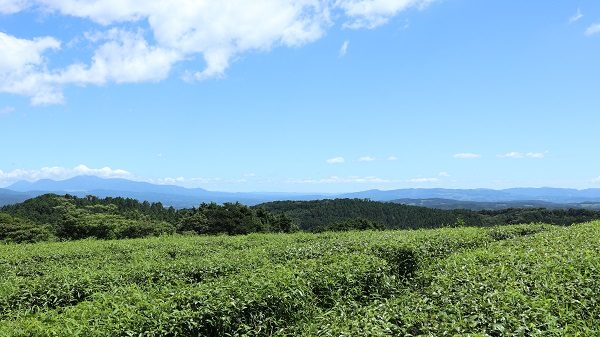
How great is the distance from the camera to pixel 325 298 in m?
8.87

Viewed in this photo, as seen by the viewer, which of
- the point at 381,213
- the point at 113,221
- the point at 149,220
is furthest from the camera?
the point at 381,213

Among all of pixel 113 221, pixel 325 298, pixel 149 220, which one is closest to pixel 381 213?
pixel 149 220

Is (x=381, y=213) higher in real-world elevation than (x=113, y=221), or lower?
lower

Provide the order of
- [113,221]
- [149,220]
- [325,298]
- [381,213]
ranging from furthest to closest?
[381,213]
[149,220]
[113,221]
[325,298]

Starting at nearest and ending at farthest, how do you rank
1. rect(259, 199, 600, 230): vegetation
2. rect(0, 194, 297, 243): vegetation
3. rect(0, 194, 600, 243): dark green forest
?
rect(0, 194, 297, 243): vegetation
rect(0, 194, 600, 243): dark green forest
rect(259, 199, 600, 230): vegetation

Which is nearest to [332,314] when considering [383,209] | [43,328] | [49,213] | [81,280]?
[43,328]

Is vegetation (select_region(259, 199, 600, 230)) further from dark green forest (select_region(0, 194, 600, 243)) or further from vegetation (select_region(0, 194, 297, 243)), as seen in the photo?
vegetation (select_region(0, 194, 297, 243))

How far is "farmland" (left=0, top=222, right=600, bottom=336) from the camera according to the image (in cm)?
487

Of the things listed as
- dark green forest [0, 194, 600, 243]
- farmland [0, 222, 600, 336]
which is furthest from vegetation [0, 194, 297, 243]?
farmland [0, 222, 600, 336]

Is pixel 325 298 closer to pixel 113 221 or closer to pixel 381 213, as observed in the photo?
pixel 113 221

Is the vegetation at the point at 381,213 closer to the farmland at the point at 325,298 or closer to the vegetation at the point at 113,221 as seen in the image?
the vegetation at the point at 113,221

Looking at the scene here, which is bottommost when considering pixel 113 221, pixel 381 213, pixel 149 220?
pixel 381 213

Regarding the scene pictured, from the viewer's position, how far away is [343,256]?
35.4ft

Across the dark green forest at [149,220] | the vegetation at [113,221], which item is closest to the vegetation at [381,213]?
the dark green forest at [149,220]
